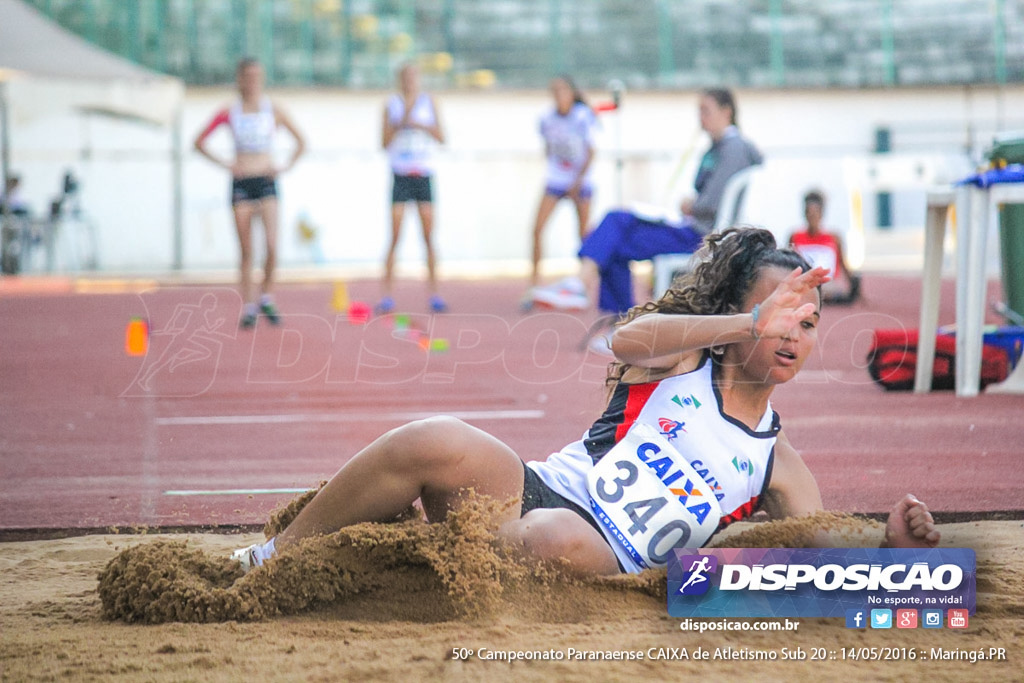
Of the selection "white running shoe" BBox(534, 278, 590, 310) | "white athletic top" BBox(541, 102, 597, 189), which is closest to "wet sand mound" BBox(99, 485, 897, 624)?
"white running shoe" BBox(534, 278, 590, 310)

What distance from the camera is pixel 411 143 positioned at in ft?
37.6

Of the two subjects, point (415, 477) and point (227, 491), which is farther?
point (227, 491)

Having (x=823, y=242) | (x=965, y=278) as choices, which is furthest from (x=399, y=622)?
(x=823, y=242)

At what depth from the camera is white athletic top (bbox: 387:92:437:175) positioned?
11.5 meters

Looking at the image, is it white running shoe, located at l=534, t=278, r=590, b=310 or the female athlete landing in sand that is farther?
white running shoe, located at l=534, t=278, r=590, b=310

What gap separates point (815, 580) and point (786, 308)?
601mm

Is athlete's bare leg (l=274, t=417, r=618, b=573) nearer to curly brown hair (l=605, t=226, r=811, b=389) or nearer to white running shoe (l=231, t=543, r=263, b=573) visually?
white running shoe (l=231, t=543, r=263, b=573)

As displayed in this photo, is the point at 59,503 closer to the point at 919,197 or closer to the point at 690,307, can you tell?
the point at 690,307

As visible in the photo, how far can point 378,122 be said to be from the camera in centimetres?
2414

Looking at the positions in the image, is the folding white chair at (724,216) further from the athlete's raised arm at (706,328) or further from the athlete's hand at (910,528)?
the athlete's hand at (910,528)

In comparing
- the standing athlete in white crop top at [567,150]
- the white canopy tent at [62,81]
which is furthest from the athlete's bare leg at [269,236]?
the white canopy tent at [62,81]

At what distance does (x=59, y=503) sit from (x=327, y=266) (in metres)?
19.1

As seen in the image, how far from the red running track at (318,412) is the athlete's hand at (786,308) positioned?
134cm

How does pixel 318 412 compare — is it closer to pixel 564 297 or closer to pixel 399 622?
pixel 399 622
